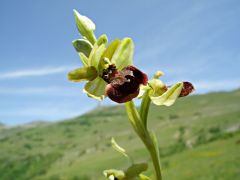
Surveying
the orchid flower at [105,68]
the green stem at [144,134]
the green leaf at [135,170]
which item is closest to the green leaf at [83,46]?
the orchid flower at [105,68]

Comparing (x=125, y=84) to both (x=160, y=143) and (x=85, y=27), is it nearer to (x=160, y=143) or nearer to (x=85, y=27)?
(x=85, y=27)

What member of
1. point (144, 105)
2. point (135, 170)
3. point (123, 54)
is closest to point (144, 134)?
point (144, 105)

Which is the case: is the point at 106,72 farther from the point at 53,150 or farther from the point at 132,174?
the point at 53,150

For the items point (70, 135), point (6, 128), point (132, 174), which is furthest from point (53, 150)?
point (132, 174)

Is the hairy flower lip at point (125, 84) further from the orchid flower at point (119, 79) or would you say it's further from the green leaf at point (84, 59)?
the green leaf at point (84, 59)

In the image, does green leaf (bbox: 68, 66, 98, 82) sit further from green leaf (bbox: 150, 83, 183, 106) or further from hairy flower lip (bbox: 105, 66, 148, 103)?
green leaf (bbox: 150, 83, 183, 106)

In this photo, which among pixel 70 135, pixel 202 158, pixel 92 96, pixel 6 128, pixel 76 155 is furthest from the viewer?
pixel 6 128
